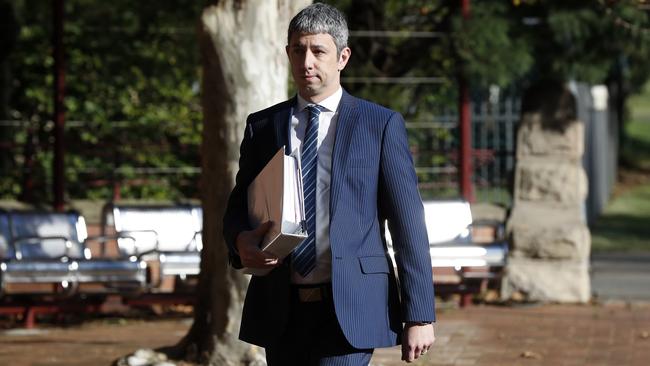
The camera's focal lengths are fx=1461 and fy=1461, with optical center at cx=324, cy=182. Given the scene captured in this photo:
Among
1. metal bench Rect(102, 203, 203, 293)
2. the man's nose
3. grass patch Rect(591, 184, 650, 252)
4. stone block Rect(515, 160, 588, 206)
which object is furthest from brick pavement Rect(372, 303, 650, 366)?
grass patch Rect(591, 184, 650, 252)

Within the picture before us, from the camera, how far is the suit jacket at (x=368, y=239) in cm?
439

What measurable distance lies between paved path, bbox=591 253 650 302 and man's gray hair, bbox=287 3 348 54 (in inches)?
356

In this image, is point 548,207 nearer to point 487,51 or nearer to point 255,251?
point 487,51

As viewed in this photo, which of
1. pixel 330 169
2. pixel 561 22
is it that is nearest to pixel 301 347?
pixel 330 169

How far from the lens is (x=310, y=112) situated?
4.53 meters

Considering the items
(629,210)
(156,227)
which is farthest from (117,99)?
(629,210)

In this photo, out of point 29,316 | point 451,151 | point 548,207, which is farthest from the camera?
point 451,151

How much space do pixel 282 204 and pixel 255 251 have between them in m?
0.21

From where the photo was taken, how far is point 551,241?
508 inches

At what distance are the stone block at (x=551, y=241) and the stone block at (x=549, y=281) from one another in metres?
0.07

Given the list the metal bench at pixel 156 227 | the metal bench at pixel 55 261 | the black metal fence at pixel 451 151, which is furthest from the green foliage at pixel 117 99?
the black metal fence at pixel 451 151

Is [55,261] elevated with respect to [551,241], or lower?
elevated

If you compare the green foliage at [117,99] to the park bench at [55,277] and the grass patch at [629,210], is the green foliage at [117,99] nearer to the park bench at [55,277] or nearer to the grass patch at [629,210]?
the park bench at [55,277]

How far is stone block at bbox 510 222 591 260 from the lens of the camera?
42.2ft
